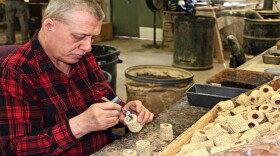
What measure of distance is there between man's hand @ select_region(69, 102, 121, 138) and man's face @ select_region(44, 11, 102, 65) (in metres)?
0.27

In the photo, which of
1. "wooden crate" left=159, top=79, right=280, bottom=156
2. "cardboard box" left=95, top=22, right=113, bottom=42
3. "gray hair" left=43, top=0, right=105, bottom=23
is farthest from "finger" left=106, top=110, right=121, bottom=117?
"cardboard box" left=95, top=22, right=113, bottom=42

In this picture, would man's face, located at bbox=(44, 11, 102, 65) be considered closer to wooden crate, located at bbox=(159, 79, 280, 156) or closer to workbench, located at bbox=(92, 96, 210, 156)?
workbench, located at bbox=(92, 96, 210, 156)

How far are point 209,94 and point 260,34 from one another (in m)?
2.58

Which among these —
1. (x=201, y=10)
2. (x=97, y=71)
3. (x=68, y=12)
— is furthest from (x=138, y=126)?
(x=201, y=10)

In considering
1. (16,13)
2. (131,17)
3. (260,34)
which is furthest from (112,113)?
(131,17)

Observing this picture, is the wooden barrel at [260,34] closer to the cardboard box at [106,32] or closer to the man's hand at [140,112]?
the man's hand at [140,112]

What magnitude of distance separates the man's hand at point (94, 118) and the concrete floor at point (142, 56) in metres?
3.40

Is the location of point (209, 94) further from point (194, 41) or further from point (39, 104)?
point (194, 41)

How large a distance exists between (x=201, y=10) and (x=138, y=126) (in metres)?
5.19

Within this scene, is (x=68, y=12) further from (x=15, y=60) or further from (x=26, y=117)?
(x=26, y=117)

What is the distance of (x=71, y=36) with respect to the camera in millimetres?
1442

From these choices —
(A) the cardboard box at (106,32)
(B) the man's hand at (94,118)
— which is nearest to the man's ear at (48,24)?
(B) the man's hand at (94,118)

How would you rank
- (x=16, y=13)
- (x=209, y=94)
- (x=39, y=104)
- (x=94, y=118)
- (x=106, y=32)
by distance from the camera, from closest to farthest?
(x=94, y=118) < (x=39, y=104) < (x=209, y=94) < (x=16, y=13) < (x=106, y=32)

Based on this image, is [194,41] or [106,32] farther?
[106,32]
